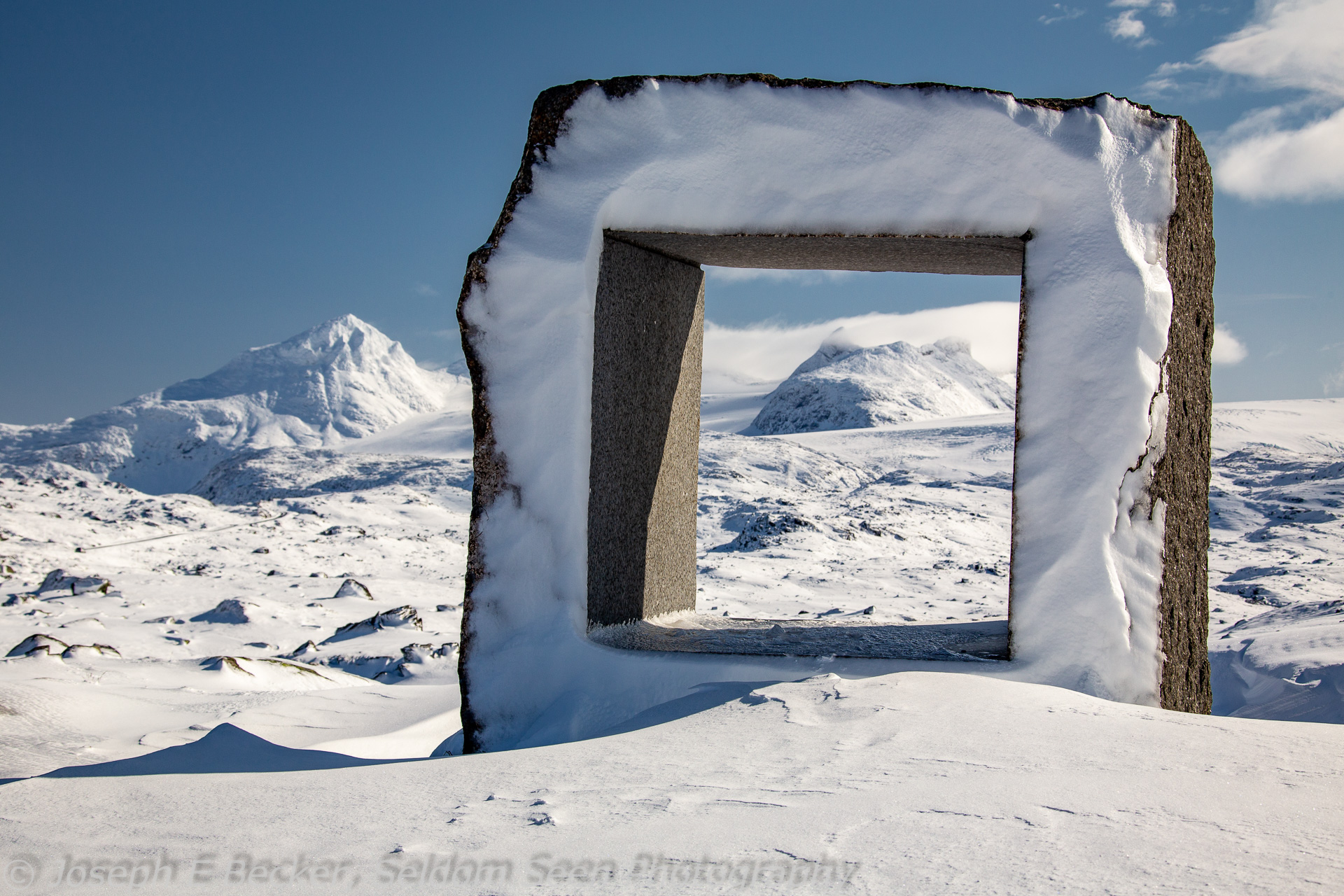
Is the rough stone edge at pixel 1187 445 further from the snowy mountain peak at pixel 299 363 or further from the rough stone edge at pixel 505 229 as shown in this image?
the snowy mountain peak at pixel 299 363

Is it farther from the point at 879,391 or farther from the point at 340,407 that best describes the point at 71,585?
the point at 340,407

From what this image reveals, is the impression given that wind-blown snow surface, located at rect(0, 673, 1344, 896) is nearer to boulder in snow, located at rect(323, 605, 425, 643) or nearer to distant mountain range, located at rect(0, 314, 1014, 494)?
boulder in snow, located at rect(323, 605, 425, 643)

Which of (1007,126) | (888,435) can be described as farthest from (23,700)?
(888,435)

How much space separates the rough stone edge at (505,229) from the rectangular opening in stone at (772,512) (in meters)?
0.38

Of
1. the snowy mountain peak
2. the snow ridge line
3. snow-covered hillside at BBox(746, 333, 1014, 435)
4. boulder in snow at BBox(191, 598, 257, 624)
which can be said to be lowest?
boulder in snow at BBox(191, 598, 257, 624)

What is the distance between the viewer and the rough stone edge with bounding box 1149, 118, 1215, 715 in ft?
9.59

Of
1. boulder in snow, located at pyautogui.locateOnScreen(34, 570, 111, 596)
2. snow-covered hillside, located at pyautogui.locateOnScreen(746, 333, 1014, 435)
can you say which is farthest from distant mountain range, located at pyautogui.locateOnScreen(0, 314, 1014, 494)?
boulder in snow, located at pyautogui.locateOnScreen(34, 570, 111, 596)

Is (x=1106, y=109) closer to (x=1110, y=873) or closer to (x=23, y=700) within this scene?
(x=1110, y=873)

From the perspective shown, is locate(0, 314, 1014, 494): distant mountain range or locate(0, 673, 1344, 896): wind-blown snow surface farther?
locate(0, 314, 1014, 494): distant mountain range

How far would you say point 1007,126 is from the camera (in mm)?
2986

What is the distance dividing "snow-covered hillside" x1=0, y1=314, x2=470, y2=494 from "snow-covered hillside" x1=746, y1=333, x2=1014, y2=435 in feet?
148

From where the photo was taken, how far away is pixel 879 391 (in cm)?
3641

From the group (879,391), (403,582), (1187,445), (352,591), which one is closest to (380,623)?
(352,591)

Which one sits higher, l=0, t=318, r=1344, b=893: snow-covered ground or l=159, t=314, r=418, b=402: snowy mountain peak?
l=159, t=314, r=418, b=402: snowy mountain peak
